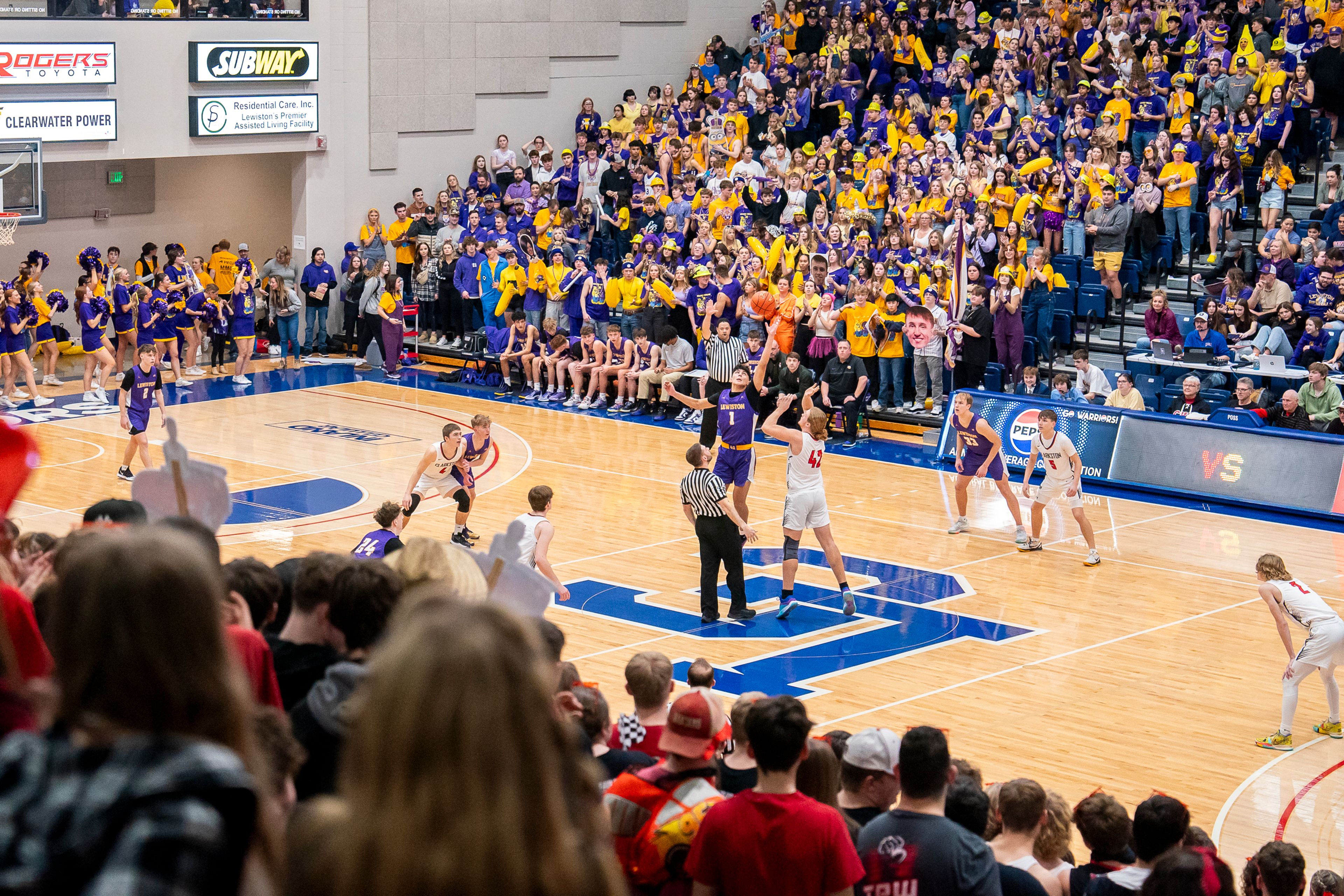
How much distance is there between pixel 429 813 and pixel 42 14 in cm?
2623

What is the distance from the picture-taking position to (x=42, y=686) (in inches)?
105

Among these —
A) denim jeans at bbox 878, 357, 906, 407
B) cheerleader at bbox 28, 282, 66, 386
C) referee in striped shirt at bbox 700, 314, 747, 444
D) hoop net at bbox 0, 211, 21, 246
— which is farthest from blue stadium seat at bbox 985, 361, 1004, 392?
hoop net at bbox 0, 211, 21, 246

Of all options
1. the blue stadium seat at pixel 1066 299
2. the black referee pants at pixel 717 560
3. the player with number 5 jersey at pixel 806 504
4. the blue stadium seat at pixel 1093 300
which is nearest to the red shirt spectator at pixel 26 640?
the black referee pants at pixel 717 560

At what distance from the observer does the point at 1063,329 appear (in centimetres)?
2333

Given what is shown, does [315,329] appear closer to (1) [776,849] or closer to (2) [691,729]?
(2) [691,729]

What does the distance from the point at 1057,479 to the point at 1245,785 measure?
622 cm

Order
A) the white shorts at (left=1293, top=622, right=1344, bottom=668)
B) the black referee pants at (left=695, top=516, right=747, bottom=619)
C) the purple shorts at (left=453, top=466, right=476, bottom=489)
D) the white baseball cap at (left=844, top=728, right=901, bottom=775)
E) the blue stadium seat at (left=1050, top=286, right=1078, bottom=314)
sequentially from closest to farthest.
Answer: the white baseball cap at (left=844, top=728, right=901, bottom=775) < the white shorts at (left=1293, top=622, right=1344, bottom=668) < the black referee pants at (left=695, top=516, right=747, bottom=619) < the purple shorts at (left=453, top=466, right=476, bottom=489) < the blue stadium seat at (left=1050, top=286, right=1078, bottom=314)

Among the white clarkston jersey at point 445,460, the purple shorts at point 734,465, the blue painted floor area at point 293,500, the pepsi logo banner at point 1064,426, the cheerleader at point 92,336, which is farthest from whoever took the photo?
the cheerleader at point 92,336

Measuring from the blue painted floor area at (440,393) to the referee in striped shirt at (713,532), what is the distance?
7641 mm

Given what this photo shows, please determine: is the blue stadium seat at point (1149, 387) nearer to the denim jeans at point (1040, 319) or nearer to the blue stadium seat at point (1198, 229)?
the denim jeans at point (1040, 319)

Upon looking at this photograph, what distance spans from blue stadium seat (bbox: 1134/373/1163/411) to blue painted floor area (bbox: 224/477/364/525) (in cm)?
1056

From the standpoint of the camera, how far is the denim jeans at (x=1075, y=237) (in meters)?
23.6

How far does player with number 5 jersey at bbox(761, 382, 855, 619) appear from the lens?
14.5 meters

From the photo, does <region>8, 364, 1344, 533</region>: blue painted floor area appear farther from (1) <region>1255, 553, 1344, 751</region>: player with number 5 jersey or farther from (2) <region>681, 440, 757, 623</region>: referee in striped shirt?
(2) <region>681, 440, 757, 623</region>: referee in striped shirt
